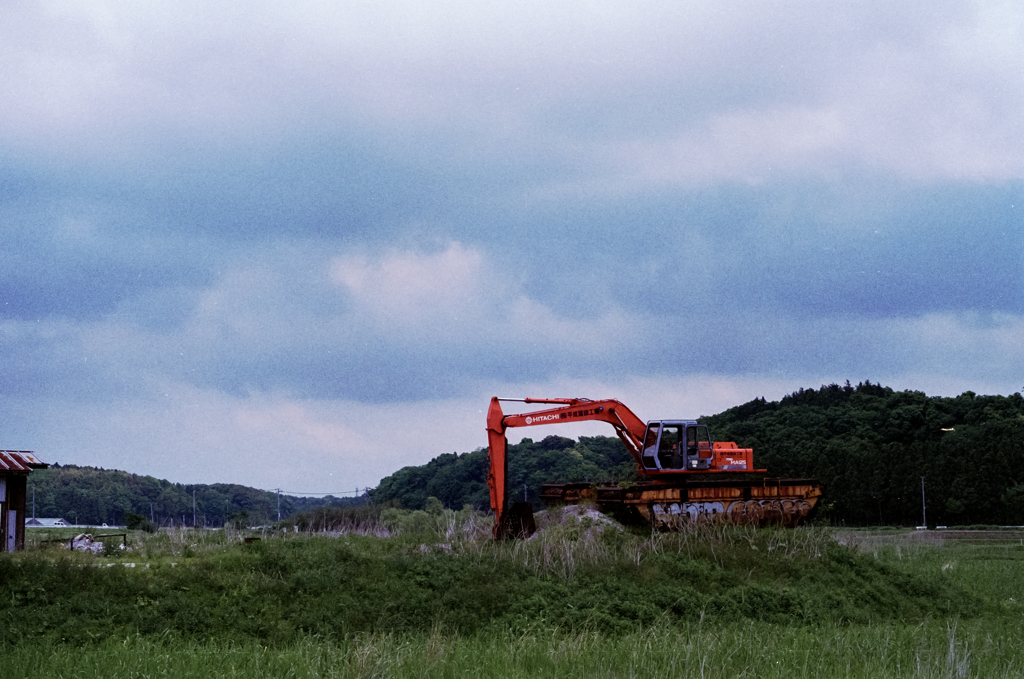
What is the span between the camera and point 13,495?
Answer: 78.3 feet

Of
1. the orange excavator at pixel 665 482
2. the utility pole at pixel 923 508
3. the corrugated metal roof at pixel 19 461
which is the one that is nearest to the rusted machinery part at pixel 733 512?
the orange excavator at pixel 665 482

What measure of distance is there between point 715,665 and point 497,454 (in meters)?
13.5

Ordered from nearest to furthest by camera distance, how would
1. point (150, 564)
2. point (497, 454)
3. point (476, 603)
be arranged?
point (476, 603)
point (150, 564)
point (497, 454)

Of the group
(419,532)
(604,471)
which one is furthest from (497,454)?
(604,471)

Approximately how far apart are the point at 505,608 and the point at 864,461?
4961 cm

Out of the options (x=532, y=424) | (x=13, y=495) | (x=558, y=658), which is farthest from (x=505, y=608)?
(x=13, y=495)

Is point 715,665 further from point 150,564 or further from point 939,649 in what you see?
point 150,564

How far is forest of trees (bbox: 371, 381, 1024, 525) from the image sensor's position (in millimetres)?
57375

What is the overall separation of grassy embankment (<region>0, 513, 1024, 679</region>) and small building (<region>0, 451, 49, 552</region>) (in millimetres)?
2849

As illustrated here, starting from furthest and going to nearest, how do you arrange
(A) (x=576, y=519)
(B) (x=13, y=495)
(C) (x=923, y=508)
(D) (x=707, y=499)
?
(C) (x=923, y=508) → (D) (x=707, y=499) → (A) (x=576, y=519) → (B) (x=13, y=495)

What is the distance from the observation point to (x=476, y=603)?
19.0 meters

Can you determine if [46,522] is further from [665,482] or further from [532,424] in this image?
[665,482]

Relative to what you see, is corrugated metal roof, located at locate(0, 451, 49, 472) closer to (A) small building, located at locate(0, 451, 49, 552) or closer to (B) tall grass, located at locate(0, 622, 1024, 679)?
(A) small building, located at locate(0, 451, 49, 552)

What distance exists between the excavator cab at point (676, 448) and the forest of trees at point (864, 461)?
86.1 feet
